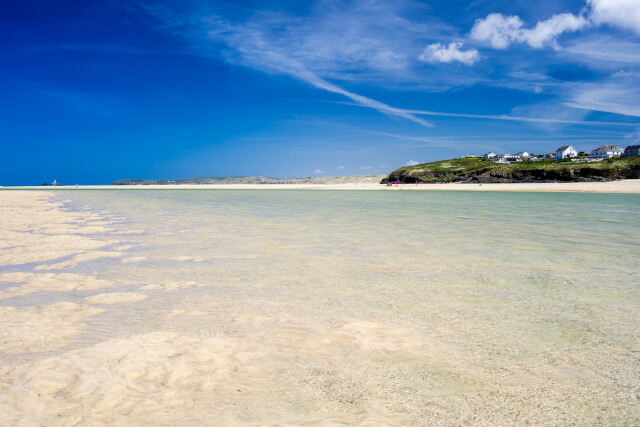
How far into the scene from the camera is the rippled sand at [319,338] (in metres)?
2.97

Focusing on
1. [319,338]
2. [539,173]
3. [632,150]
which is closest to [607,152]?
[632,150]

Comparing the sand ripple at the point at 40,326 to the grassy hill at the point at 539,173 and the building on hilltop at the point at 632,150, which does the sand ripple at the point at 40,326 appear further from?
the building on hilltop at the point at 632,150

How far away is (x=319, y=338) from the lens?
4324 mm

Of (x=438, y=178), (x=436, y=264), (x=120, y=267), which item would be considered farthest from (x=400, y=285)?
(x=438, y=178)

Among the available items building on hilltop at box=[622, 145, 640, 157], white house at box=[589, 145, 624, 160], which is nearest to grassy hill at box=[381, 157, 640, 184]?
building on hilltop at box=[622, 145, 640, 157]

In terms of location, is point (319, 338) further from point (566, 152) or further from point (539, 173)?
point (566, 152)

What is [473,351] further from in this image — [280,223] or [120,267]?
[280,223]

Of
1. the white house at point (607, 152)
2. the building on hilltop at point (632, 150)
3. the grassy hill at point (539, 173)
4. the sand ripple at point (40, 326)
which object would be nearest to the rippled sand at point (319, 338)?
the sand ripple at point (40, 326)

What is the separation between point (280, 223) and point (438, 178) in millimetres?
92125

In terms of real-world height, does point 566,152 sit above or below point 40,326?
above

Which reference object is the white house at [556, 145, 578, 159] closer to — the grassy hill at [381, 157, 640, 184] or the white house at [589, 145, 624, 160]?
the white house at [589, 145, 624, 160]

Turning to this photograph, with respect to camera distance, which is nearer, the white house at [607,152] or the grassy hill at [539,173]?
the grassy hill at [539,173]

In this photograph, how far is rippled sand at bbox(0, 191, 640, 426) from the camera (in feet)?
9.75

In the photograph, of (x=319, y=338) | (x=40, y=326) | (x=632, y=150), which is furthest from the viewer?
(x=632, y=150)
